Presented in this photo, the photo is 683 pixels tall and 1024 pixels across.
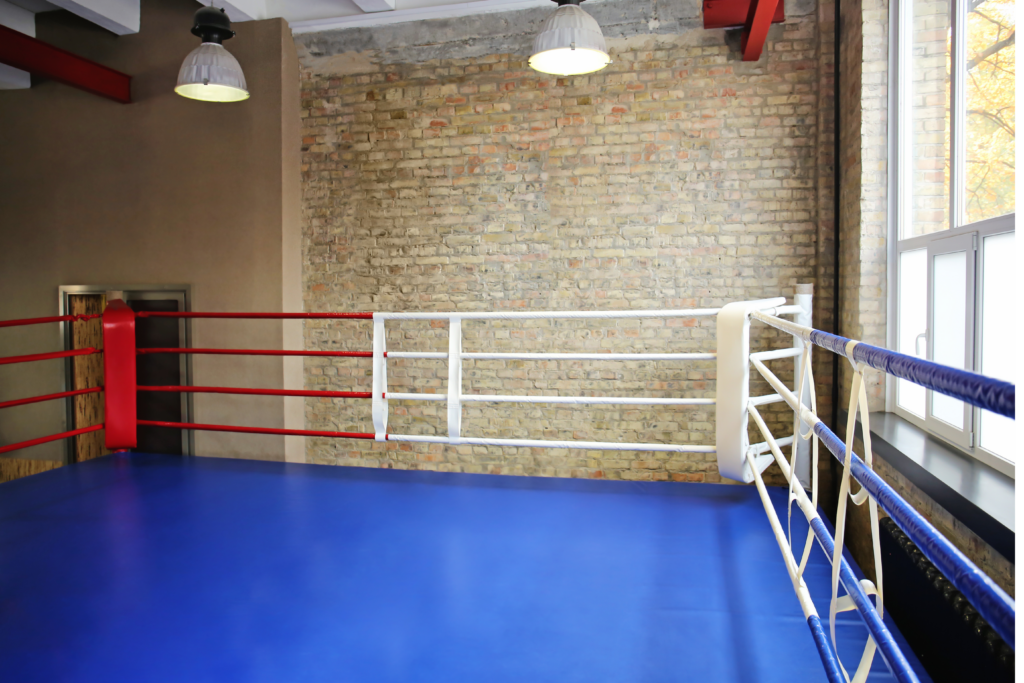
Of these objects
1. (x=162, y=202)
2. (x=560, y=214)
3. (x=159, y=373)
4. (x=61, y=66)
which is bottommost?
→ (x=159, y=373)

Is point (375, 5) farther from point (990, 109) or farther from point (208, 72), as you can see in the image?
point (990, 109)

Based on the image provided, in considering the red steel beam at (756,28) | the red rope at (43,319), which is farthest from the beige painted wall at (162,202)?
the red steel beam at (756,28)

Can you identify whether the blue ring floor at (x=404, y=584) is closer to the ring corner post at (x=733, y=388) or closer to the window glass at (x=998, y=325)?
the ring corner post at (x=733, y=388)

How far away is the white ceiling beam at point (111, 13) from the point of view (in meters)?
4.55

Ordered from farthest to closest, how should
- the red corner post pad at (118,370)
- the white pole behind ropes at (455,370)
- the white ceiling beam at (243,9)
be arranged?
the white ceiling beam at (243,9), the red corner post pad at (118,370), the white pole behind ropes at (455,370)

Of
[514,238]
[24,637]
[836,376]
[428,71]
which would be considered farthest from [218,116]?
[836,376]

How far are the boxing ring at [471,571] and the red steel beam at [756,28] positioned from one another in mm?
1772

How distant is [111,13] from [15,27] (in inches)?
46.5

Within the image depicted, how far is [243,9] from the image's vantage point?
15.2 ft

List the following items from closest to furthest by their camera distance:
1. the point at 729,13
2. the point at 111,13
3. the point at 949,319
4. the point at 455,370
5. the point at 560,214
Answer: the point at 949,319 < the point at 455,370 < the point at 729,13 < the point at 560,214 < the point at 111,13

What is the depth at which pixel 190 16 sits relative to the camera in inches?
195

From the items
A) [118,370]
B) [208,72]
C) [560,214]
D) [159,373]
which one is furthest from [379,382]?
[159,373]

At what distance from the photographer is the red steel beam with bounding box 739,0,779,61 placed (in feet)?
11.8

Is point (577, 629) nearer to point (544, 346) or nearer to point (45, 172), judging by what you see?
point (544, 346)
